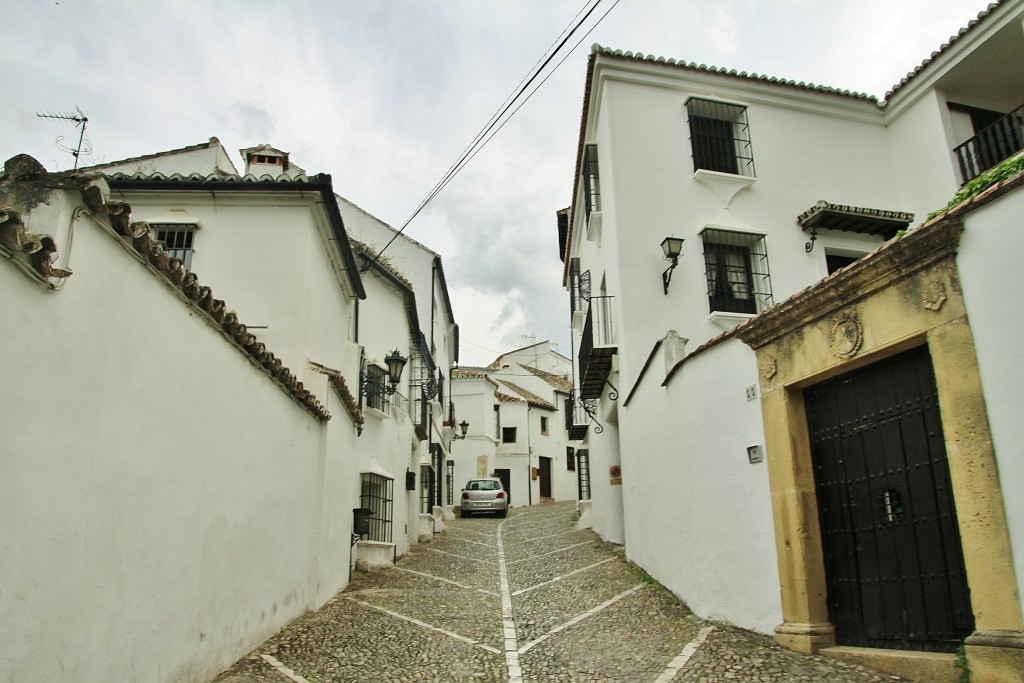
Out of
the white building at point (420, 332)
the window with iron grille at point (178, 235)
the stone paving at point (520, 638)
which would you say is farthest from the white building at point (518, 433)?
the window with iron grille at point (178, 235)

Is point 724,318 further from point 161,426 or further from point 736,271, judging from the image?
point 161,426

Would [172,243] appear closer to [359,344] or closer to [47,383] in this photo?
[359,344]

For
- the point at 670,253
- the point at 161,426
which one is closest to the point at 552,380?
the point at 670,253

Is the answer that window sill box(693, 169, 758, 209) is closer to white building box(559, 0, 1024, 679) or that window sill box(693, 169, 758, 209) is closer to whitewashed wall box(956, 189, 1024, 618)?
A: white building box(559, 0, 1024, 679)

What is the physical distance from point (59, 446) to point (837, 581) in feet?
16.7

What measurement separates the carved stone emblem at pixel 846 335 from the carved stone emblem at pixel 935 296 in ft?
1.89

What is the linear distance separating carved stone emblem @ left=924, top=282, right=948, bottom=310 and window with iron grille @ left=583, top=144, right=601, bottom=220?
9.63m

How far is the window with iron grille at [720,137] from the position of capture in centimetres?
1265

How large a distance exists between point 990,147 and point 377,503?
12.1 m

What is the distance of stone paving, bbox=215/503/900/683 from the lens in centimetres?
515

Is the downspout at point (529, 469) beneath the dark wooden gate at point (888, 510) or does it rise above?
above

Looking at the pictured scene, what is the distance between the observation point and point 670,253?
11.1 m

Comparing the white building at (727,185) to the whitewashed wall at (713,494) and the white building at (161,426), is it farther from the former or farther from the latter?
the white building at (161,426)

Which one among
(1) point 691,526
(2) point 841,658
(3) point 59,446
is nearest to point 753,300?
(1) point 691,526
